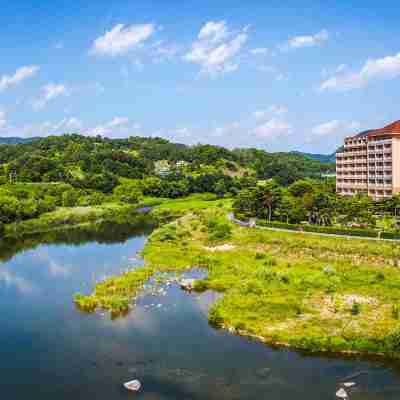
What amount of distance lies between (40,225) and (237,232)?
38691mm

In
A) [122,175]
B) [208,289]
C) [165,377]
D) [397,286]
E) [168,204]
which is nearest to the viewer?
[165,377]

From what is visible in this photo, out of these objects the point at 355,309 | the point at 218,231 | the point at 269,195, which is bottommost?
the point at 355,309

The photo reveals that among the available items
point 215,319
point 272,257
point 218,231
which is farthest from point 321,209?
point 215,319

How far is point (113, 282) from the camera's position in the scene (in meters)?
40.0

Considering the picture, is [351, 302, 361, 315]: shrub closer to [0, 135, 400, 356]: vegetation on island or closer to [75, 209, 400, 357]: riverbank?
[75, 209, 400, 357]: riverbank

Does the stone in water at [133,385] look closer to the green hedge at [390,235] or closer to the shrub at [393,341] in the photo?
the shrub at [393,341]

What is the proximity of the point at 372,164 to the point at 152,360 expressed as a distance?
67432 millimetres

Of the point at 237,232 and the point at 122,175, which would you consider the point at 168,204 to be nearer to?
the point at 122,175

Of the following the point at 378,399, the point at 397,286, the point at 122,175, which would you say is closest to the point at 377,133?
the point at 397,286

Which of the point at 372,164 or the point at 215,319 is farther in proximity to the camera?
the point at 372,164

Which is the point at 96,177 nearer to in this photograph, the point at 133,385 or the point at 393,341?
the point at 133,385

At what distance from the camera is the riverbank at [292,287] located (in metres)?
27.7

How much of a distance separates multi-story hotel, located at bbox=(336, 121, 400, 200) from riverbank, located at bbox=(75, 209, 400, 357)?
30.2m

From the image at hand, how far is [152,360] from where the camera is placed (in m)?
25.5
